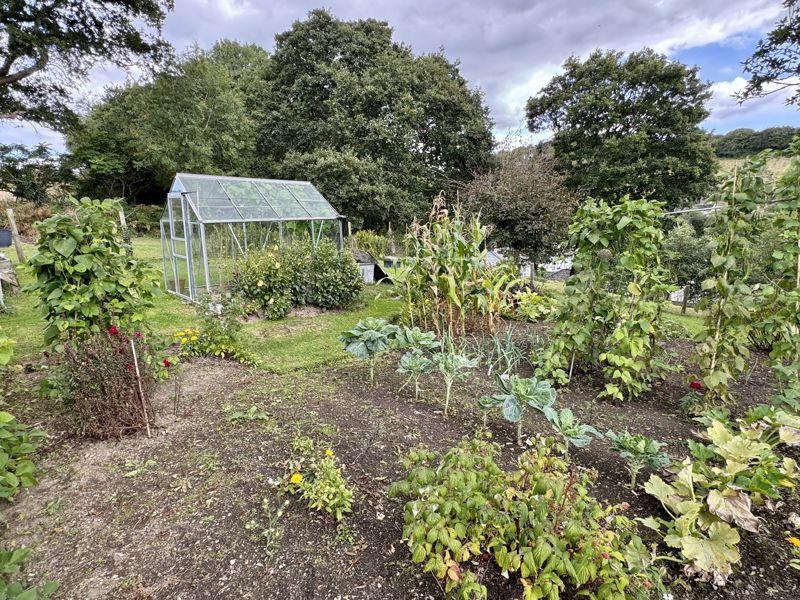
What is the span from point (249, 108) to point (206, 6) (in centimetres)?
758

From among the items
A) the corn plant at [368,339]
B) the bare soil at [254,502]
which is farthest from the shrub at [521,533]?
the corn plant at [368,339]

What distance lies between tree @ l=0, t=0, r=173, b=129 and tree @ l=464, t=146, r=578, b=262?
10.9 metres

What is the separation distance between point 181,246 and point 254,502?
21.8 feet

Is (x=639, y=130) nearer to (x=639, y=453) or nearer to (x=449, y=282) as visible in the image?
(x=449, y=282)

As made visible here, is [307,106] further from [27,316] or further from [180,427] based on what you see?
[180,427]

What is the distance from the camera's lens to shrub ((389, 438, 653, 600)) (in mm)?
1390

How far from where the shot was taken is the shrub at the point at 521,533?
4.56 ft

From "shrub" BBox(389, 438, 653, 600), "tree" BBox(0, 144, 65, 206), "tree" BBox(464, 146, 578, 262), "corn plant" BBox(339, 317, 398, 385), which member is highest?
"tree" BBox(0, 144, 65, 206)

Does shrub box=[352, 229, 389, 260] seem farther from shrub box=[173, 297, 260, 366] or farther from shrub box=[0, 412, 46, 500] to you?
shrub box=[0, 412, 46, 500]

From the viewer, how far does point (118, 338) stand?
2744 millimetres

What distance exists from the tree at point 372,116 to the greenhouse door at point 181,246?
24.0 ft

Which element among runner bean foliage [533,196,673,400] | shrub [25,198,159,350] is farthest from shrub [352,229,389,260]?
shrub [25,198,159,350]

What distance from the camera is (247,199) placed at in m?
7.55

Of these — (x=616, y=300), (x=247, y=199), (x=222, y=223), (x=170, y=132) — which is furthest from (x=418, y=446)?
(x=170, y=132)
